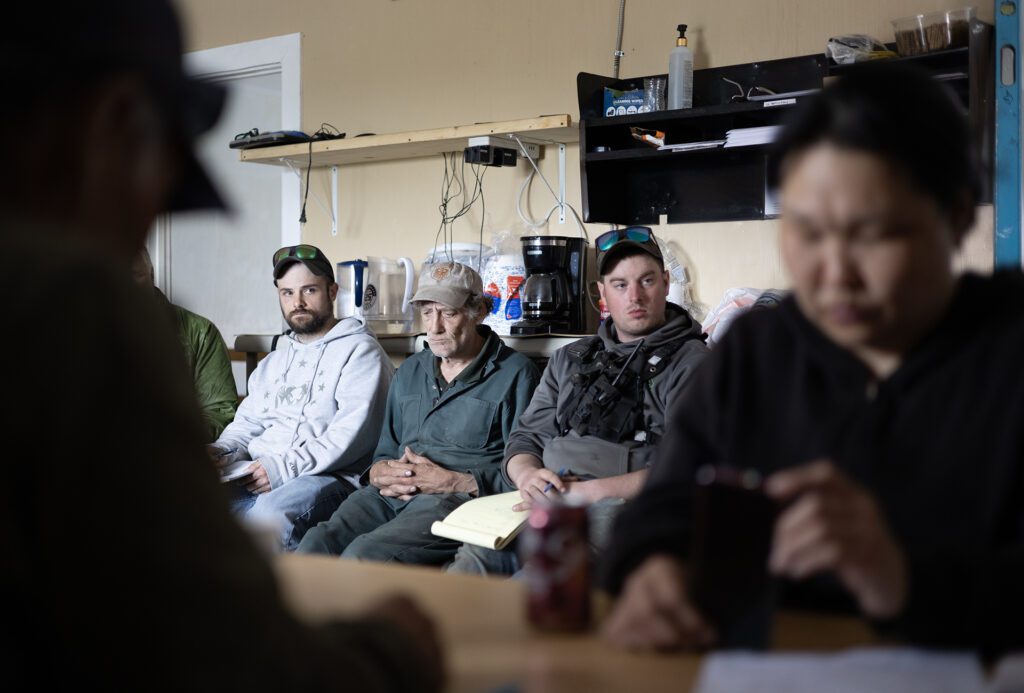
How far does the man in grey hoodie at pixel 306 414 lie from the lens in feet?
10.3

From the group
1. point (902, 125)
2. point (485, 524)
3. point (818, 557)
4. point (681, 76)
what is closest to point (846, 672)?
point (818, 557)

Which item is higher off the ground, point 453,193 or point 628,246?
point 453,193

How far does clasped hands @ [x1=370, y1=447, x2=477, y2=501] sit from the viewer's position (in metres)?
3.02

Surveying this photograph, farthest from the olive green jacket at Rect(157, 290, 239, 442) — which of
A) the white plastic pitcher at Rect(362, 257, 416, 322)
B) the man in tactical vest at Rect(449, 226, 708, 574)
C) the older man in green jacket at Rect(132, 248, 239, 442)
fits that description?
the man in tactical vest at Rect(449, 226, 708, 574)

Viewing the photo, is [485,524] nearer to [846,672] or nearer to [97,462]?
[846,672]

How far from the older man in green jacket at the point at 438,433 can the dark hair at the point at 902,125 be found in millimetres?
1958

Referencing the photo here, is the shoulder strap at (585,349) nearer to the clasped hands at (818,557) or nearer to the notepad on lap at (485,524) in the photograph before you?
the notepad on lap at (485,524)

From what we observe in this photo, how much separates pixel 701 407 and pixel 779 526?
306 mm

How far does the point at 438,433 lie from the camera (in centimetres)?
314

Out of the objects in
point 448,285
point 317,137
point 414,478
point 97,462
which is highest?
point 317,137

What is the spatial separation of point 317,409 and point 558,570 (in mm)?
2468

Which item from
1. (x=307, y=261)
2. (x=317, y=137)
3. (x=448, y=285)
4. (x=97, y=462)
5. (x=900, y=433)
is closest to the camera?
(x=97, y=462)

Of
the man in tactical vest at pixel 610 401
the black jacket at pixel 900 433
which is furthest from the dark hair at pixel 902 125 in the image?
the man in tactical vest at pixel 610 401

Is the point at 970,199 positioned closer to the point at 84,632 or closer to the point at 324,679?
the point at 324,679
